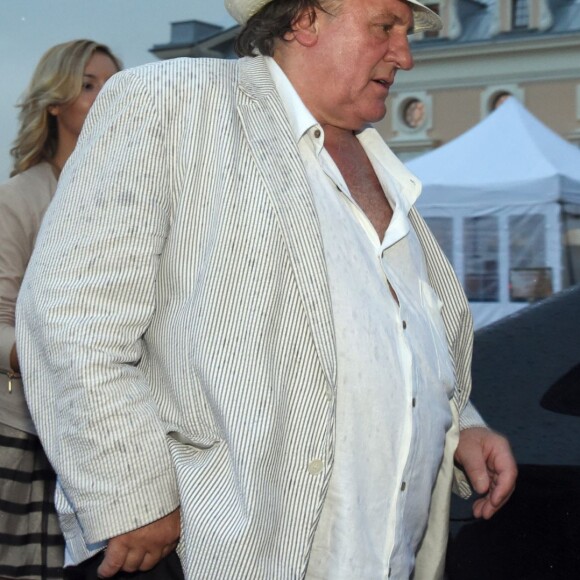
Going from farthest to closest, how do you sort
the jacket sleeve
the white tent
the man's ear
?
the white tent
the man's ear
the jacket sleeve

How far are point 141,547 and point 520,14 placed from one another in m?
29.2

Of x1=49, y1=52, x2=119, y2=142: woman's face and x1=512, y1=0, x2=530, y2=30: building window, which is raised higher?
x1=49, y1=52, x2=119, y2=142: woman's face

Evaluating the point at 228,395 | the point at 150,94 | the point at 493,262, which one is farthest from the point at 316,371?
the point at 493,262

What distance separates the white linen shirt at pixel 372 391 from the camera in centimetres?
196

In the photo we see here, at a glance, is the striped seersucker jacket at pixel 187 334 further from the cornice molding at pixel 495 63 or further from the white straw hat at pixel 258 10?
the cornice molding at pixel 495 63

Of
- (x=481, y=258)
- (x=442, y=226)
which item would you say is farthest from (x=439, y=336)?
(x=481, y=258)

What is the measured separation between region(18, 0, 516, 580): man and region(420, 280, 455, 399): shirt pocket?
0.16 feet

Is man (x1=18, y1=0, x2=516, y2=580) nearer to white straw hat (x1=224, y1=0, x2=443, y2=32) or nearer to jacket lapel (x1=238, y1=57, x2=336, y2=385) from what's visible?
jacket lapel (x1=238, y1=57, x2=336, y2=385)

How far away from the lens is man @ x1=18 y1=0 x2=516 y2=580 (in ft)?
6.06

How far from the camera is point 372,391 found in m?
1.99

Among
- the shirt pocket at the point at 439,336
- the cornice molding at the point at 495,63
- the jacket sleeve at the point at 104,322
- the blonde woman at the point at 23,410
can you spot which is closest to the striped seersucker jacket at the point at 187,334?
the jacket sleeve at the point at 104,322

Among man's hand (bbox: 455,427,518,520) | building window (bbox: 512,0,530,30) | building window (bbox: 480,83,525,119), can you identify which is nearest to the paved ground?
man's hand (bbox: 455,427,518,520)

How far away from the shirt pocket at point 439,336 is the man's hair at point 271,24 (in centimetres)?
57

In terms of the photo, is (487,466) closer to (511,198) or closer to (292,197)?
(292,197)
